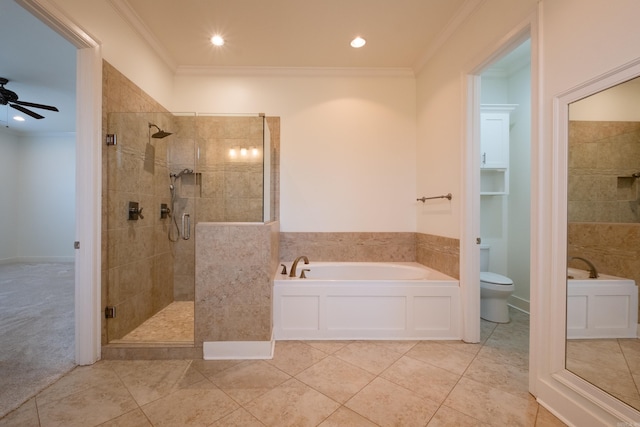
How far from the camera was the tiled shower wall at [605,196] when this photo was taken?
3.91 feet

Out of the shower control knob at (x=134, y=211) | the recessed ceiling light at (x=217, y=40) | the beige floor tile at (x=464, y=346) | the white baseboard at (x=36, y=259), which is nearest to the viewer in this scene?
the beige floor tile at (x=464, y=346)

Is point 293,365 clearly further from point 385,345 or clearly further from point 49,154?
point 49,154

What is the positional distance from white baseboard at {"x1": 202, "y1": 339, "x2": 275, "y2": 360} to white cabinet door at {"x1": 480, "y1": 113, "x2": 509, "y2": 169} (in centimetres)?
304

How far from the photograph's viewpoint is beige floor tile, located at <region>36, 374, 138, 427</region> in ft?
4.42

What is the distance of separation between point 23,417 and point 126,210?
55.6 inches

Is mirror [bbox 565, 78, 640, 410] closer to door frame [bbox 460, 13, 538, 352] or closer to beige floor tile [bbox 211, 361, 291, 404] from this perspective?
door frame [bbox 460, 13, 538, 352]

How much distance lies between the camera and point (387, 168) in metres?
3.11

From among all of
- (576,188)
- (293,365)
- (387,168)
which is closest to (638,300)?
(576,188)

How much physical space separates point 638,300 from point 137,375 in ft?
9.50

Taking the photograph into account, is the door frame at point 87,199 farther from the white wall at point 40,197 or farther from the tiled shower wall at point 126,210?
the white wall at point 40,197

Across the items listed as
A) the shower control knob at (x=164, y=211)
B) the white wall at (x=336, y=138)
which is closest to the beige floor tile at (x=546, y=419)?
the white wall at (x=336, y=138)

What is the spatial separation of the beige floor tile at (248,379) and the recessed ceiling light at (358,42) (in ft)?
9.85

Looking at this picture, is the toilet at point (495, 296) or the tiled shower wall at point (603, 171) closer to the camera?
the tiled shower wall at point (603, 171)

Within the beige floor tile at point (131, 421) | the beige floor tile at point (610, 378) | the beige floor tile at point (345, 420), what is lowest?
the beige floor tile at point (345, 420)
